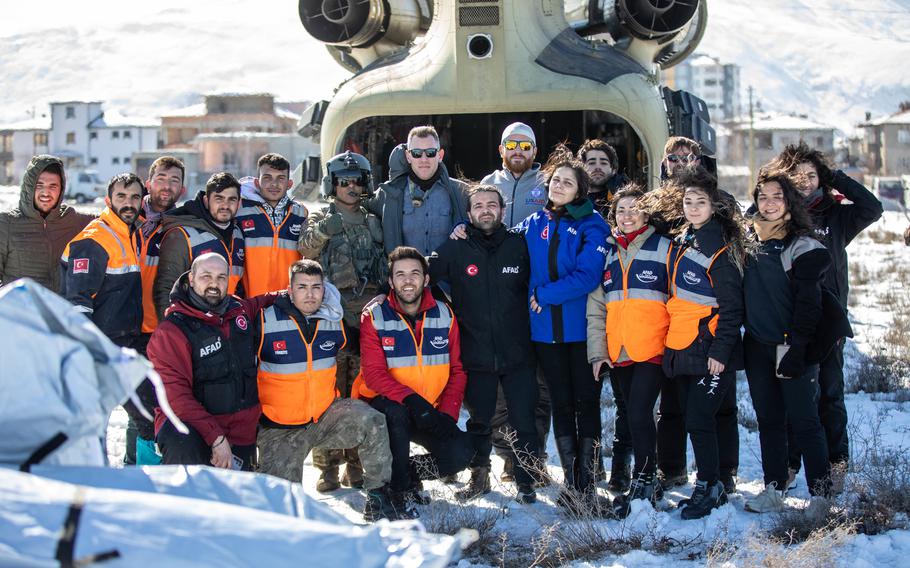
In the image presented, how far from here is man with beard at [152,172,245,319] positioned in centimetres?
559

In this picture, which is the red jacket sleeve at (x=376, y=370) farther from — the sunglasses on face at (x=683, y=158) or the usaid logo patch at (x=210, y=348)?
the sunglasses on face at (x=683, y=158)

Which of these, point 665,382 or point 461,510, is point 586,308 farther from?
point 461,510

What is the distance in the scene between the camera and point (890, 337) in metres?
9.78

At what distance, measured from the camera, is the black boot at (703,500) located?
494 cm

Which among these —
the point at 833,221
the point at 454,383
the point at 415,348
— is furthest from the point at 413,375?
the point at 833,221

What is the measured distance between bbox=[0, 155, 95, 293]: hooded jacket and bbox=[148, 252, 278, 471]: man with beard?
3.78 ft

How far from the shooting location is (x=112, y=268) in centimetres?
538

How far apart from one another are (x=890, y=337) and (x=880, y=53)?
205186 millimetres

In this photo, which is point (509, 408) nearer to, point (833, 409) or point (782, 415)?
point (782, 415)

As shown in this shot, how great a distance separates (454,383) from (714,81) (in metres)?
125

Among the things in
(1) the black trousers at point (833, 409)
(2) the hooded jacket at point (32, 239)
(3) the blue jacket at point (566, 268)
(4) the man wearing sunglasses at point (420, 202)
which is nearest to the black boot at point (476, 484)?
(3) the blue jacket at point (566, 268)

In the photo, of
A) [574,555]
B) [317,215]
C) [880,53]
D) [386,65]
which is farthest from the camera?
[880,53]

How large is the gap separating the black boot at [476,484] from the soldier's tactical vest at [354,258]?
4.27ft

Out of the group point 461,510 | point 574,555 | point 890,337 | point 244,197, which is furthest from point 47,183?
point 890,337
